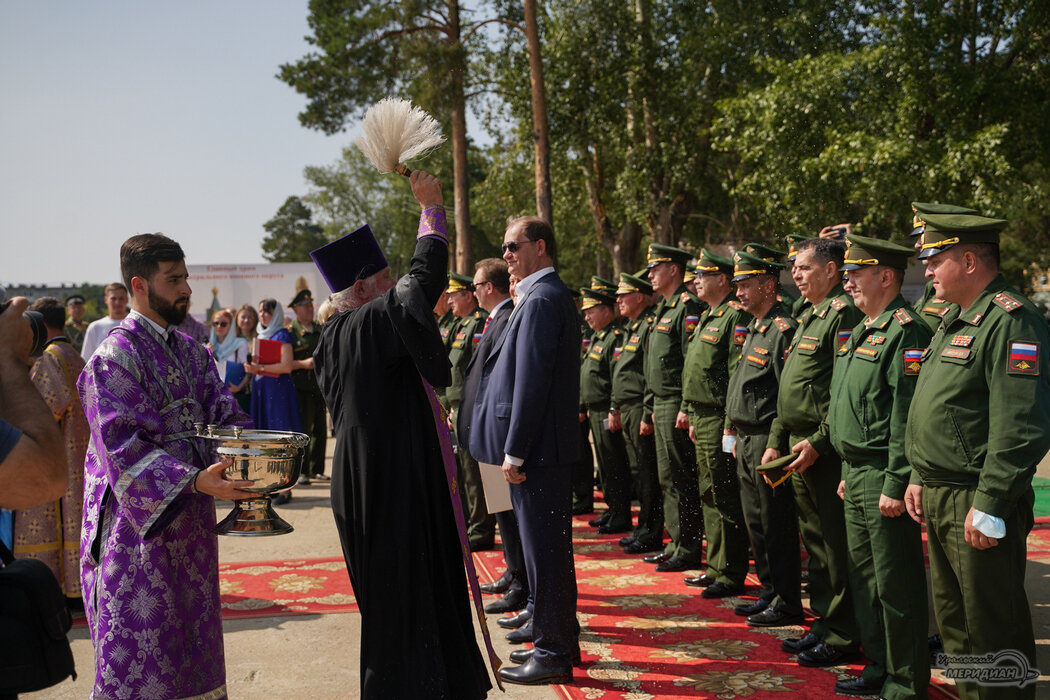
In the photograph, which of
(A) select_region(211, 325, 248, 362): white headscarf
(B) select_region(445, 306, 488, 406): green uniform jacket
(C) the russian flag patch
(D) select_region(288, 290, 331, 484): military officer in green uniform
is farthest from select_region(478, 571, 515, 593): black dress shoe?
(A) select_region(211, 325, 248, 362): white headscarf

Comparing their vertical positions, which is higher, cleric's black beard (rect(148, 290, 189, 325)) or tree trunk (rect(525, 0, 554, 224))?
tree trunk (rect(525, 0, 554, 224))

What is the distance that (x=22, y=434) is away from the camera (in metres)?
1.96

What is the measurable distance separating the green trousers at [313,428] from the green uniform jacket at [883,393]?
7.56 m

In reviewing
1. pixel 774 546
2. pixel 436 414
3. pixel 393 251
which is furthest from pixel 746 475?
pixel 393 251

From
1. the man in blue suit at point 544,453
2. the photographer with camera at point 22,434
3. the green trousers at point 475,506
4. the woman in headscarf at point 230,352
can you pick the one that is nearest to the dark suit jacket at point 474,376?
the man in blue suit at point 544,453

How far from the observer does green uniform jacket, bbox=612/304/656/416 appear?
700cm

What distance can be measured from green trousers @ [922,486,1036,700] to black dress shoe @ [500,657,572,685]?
178cm

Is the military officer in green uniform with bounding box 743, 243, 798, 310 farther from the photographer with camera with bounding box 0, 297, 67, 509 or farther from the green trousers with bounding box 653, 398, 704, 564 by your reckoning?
the photographer with camera with bounding box 0, 297, 67, 509

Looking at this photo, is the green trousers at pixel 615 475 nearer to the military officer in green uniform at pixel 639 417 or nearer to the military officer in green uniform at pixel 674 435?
the military officer in green uniform at pixel 639 417

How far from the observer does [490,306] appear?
6.15 metres

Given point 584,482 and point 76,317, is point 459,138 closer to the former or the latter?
point 76,317

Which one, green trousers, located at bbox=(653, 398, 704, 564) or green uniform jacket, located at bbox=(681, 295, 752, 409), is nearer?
green uniform jacket, located at bbox=(681, 295, 752, 409)

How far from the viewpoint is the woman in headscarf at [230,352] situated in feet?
32.5

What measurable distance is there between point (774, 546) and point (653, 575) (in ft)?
4.59
